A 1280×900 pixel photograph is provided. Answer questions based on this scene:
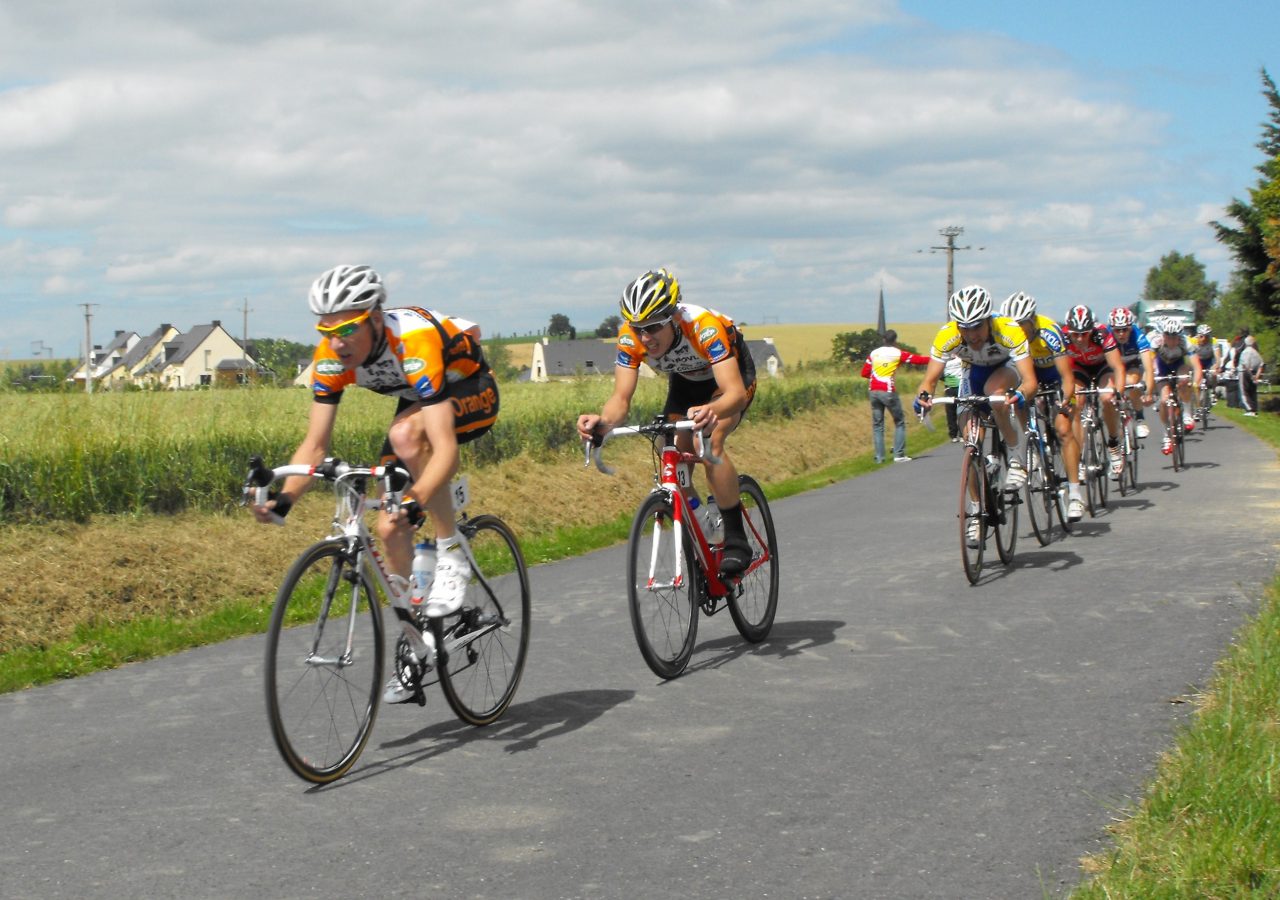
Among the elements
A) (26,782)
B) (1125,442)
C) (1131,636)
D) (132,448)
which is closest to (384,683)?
(26,782)

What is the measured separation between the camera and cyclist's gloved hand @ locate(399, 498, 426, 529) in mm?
5434

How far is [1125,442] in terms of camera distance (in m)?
16.5

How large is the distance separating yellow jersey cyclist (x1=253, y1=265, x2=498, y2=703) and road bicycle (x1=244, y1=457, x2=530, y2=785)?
95 mm

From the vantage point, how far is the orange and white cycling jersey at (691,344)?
24.5ft

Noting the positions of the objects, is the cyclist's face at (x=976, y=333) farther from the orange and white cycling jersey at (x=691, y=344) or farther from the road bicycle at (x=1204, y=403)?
the road bicycle at (x=1204, y=403)

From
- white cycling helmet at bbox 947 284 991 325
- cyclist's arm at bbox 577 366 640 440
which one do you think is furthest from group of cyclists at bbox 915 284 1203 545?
cyclist's arm at bbox 577 366 640 440

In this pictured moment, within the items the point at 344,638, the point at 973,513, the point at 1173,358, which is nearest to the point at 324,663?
the point at 344,638

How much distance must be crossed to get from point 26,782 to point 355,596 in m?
1.52

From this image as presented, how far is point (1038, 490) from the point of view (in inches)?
484

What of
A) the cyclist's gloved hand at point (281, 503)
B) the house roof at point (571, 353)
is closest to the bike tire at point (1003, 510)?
the cyclist's gloved hand at point (281, 503)

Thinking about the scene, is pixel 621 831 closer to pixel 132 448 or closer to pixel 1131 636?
pixel 1131 636

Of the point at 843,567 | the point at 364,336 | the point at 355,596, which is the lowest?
the point at 843,567

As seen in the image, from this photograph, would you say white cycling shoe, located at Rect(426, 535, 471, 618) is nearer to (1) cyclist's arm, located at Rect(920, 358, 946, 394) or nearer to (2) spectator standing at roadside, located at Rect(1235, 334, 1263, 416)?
(1) cyclist's arm, located at Rect(920, 358, 946, 394)

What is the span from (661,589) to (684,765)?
1.66m
